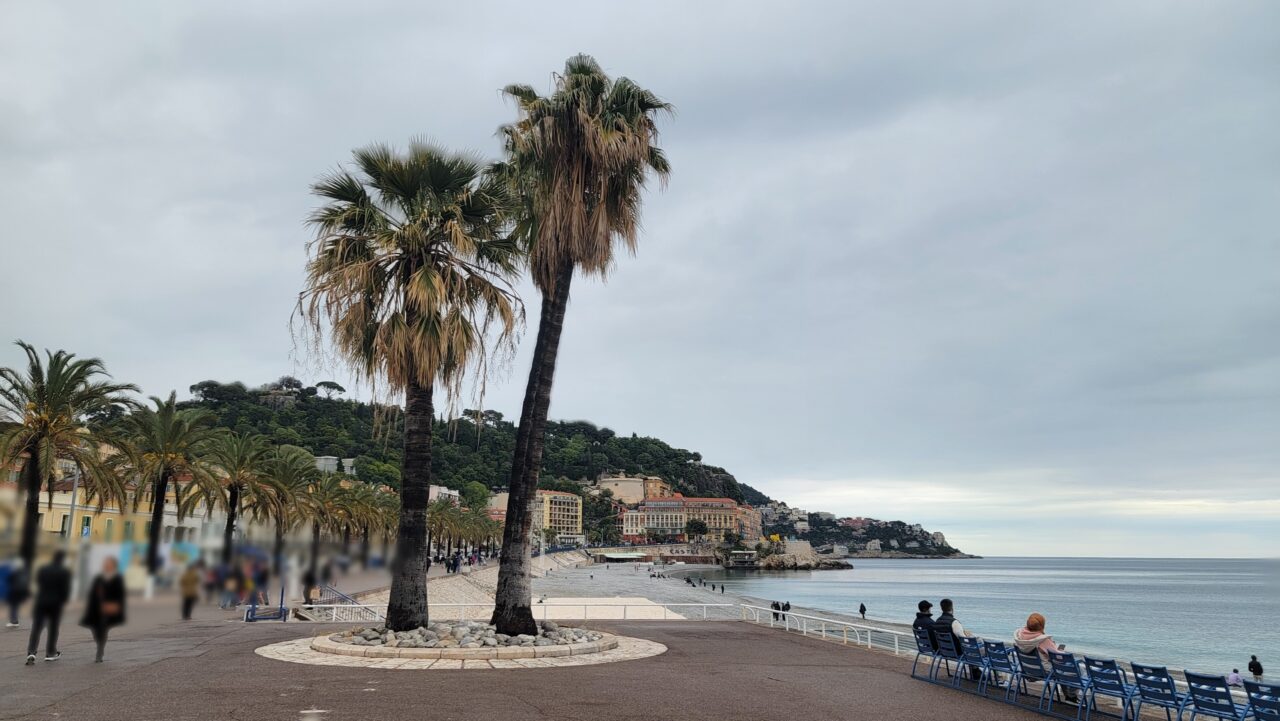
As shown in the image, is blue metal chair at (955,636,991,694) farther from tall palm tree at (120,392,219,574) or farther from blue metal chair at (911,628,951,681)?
tall palm tree at (120,392,219,574)

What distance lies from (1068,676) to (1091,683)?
1.45 feet

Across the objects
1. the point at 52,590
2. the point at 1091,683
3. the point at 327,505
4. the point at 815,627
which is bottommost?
the point at 815,627

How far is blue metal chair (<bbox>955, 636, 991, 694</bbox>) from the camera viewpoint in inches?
487

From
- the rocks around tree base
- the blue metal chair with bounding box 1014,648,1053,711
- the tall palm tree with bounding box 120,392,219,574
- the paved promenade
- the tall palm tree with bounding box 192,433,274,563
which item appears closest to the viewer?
the paved promenade

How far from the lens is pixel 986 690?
1248 centimetres

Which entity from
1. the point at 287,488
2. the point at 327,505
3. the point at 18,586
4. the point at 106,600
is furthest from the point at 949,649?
the point at 327,505

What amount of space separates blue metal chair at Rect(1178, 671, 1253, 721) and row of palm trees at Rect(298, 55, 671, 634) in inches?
438

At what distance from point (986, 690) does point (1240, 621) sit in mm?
81207

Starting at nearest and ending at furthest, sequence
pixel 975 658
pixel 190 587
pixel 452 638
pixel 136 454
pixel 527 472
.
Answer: pixel 190 587, pixel 975 658, pixel 452 638, pixel 527 472, pixel 136 454

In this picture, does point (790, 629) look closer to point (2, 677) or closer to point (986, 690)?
point (986, 690)

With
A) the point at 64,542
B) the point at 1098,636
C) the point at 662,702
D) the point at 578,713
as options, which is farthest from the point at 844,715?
the point at 1098,636

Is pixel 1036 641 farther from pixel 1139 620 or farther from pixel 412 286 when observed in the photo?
pixel 1139 620

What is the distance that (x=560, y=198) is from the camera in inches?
671

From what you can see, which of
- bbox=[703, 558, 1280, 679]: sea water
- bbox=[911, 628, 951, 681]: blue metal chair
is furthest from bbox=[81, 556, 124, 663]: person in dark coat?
bbox=[703, 558, 1280, 679]: sea water
